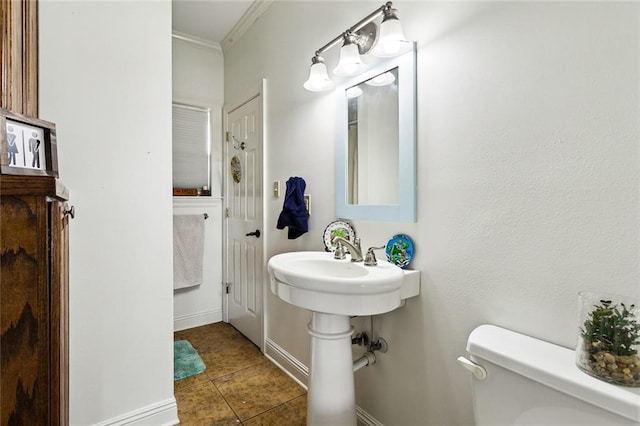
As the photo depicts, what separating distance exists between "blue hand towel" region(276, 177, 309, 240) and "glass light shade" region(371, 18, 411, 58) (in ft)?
2.75

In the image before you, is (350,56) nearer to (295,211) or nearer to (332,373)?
(295,211)

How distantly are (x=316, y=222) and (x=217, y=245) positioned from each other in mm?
1442

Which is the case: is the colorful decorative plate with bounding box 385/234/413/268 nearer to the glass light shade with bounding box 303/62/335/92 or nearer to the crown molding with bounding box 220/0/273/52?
the glass light shade with bounding box 303/62/335/92

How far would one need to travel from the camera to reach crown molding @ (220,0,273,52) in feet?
7.06

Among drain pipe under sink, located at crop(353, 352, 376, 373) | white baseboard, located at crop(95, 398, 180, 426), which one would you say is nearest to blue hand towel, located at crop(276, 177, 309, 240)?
drain pipe under sink, located at crop(353, 352, 376, 373)

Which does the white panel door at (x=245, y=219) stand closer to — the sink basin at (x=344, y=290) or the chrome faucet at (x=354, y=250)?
the chrome faucet at (x=354, y=250)

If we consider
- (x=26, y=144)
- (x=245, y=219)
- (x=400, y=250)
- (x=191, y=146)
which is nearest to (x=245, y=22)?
(x=191, y=146)

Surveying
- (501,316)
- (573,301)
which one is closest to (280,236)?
(501,316)

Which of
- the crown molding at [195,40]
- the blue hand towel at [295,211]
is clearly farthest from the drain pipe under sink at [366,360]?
the crown molding at [195,40]

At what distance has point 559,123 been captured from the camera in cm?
85

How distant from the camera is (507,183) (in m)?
0.96

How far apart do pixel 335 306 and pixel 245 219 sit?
1.63m

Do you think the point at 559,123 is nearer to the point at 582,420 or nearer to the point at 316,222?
the point at 582,420

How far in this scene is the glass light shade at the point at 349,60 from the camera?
1322 millimetres
